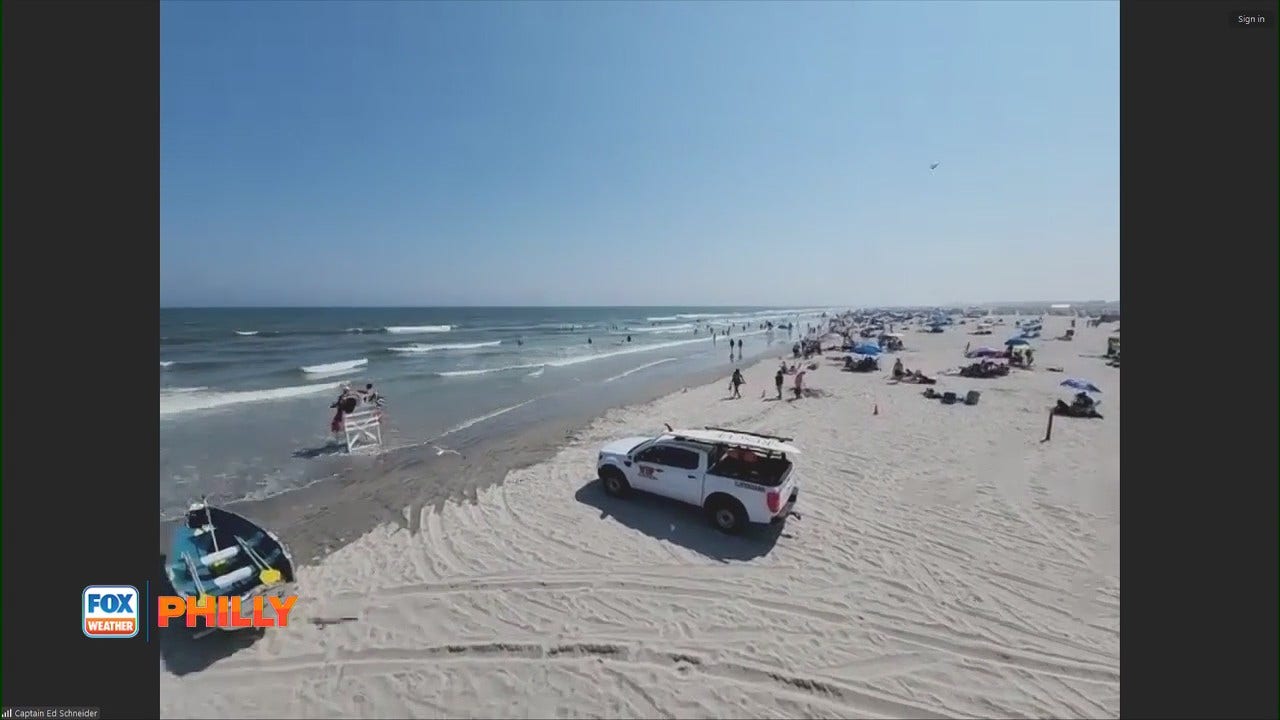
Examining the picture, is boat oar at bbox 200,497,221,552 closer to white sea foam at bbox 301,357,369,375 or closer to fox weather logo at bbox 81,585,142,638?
fox weather logo at bbox 81,585,142,638

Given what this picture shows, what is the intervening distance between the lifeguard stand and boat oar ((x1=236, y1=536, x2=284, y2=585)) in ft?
26.1

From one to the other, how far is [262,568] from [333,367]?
1304 inches

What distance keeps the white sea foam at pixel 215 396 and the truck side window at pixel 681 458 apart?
23.0 metres

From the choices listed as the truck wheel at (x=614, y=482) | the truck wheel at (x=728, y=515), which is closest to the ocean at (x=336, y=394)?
the truck wheel at (x=614, y=482)

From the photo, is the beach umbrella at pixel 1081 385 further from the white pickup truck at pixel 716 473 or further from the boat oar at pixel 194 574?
the boat oar at pixel 194 574

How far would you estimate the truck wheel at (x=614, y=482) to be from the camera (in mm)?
10219

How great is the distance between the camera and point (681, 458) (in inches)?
368

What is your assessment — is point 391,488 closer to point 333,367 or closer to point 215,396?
point 215,396

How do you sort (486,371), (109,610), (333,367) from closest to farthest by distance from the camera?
(109,610) < (486,371) < (333,367)

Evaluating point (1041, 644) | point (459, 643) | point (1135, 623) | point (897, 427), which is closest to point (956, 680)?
point (1041, 644)

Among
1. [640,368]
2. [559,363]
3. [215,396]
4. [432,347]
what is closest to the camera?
[215,396]

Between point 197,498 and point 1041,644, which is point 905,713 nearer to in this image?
point 1041,644

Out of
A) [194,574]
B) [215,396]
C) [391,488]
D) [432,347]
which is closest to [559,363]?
[432,347]

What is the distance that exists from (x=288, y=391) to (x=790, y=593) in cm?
2847
